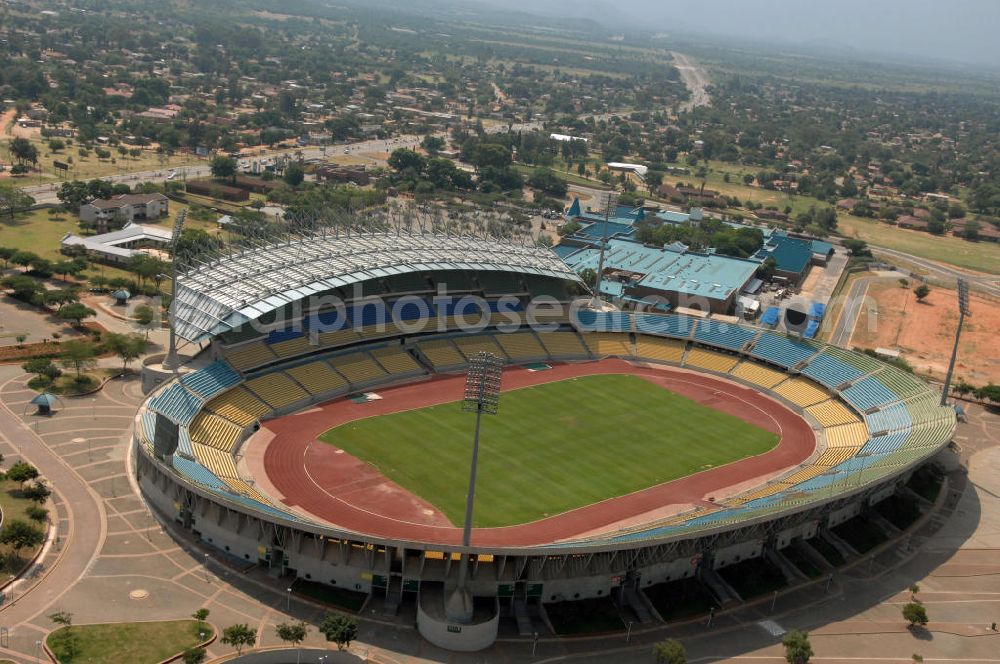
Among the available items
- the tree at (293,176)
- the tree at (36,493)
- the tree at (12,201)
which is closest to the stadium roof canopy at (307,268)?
the tree at (36,493)

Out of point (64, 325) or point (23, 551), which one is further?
point (64, 325)

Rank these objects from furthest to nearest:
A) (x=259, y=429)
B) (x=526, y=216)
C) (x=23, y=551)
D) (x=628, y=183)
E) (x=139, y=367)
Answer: (x=628, y=183), (x=526, y=216), (x=139, y=367), (x=259, y=429), (x=23, y=551)

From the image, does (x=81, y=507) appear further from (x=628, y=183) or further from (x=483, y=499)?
→ (x=628, y=183)

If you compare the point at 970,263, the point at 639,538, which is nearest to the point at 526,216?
the point at 970,263

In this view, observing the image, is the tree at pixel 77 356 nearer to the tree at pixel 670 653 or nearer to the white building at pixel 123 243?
the white building at pixel 123 243

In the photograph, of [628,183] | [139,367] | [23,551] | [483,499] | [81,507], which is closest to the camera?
[23,551]

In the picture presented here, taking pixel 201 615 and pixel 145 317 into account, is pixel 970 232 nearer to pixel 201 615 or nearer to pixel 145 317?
pixel 145 317

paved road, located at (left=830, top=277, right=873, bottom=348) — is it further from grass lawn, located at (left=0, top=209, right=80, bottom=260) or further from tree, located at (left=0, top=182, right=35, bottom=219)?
tree, located at (left=0, top=182, right=35, bottom=219)
